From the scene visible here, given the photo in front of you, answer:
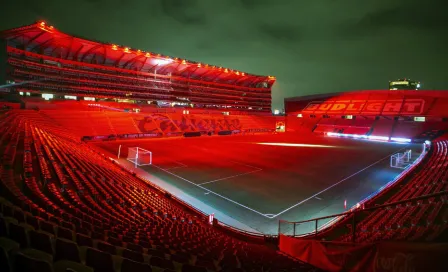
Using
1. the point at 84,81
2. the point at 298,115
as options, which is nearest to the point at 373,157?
the point at 298,115

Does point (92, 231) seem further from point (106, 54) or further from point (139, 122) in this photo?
point (106, 54)

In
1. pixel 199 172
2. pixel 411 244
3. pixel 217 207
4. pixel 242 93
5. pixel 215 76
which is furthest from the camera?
pixel 242 93

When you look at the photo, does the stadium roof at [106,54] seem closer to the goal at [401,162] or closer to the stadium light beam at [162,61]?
the stadium light beam at [162,61]

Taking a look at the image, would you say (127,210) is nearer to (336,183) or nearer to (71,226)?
(71,226)

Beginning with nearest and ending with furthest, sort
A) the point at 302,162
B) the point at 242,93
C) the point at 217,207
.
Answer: the point at 217,207, the point at 302,162, the point at 242,93

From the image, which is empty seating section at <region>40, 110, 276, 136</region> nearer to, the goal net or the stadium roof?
the stadium roof

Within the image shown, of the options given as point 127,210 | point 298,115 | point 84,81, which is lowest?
point 127,210

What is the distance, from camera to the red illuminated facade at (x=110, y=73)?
109 feet

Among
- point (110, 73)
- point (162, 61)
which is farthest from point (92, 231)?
point (162, 61)

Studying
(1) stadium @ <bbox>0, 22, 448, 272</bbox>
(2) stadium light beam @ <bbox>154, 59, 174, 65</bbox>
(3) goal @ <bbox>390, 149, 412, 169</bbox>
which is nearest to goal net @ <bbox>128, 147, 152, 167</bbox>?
(1) stadium @ <bbox>0, 22, 448, 272</bbox>

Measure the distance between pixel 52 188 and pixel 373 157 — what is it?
29.4 m

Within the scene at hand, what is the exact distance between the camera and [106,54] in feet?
139

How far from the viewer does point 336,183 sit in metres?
16.3

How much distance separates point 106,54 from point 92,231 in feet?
152
